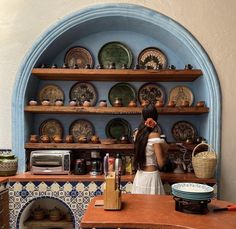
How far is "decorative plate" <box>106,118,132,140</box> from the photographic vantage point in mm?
4043

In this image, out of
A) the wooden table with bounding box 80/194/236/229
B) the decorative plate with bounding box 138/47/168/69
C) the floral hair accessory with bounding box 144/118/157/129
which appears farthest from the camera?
the decorative plate with bounding box 138/47/168/69

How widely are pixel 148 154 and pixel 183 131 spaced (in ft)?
4.00

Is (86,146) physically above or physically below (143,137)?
below

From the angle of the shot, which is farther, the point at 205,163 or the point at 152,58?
the point at 152,58

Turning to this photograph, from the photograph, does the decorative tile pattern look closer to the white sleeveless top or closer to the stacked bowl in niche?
A: the white sleeveless top

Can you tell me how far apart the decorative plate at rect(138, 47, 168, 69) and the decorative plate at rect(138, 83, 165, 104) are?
11.3 inches

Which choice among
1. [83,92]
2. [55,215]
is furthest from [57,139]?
[55,215]

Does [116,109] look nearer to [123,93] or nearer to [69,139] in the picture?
[123,93]

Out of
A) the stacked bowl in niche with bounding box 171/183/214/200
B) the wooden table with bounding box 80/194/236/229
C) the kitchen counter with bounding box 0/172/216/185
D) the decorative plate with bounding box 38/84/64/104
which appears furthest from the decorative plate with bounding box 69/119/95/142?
the stacked bowl in niche with bounding box 171/183/214/200

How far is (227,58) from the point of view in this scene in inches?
140

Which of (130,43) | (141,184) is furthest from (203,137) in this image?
(130,43)

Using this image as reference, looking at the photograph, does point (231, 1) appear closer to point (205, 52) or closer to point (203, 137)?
point (205, 52)

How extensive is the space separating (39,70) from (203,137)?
2208 millimetres

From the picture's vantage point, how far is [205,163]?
10.8 ft
